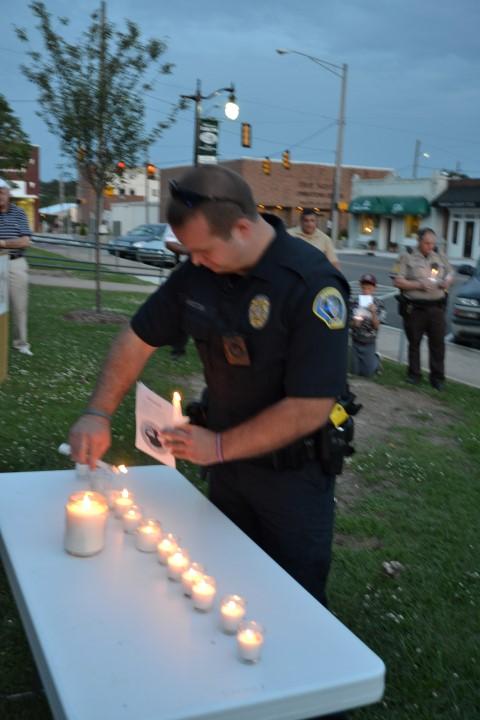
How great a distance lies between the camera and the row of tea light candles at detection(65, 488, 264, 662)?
162 cm

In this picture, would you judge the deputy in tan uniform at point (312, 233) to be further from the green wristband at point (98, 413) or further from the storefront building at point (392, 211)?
the storefront building at point (392, 211)

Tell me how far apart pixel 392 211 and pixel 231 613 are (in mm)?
48894

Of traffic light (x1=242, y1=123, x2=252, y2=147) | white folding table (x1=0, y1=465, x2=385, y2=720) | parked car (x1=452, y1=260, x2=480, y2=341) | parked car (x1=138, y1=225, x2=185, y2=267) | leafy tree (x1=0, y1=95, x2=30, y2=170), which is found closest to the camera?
white folding table (x1=0, y1=465, x2=385, y2=720)

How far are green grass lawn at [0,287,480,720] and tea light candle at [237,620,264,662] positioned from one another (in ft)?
0.57

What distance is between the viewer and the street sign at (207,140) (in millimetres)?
16797

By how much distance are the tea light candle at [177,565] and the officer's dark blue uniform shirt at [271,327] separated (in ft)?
1.79

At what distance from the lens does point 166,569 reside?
197cm

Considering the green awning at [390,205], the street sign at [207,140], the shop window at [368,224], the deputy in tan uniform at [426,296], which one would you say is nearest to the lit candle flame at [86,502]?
the deputy in tan uniform at [426,296]

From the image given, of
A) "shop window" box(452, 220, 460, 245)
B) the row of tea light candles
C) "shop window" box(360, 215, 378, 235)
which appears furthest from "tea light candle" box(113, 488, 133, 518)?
"shop window" box(360, 215, 378, 235)

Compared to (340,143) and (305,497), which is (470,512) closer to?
(305,497)

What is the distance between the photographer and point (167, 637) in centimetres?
165

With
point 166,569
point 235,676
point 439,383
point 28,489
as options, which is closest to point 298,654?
point 235,676

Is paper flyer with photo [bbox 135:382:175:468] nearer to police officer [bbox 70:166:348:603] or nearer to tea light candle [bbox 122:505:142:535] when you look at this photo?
police officer [bbox 70:166:348:603]

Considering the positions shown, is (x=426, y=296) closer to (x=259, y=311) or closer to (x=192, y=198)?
(x=259, y=311)
